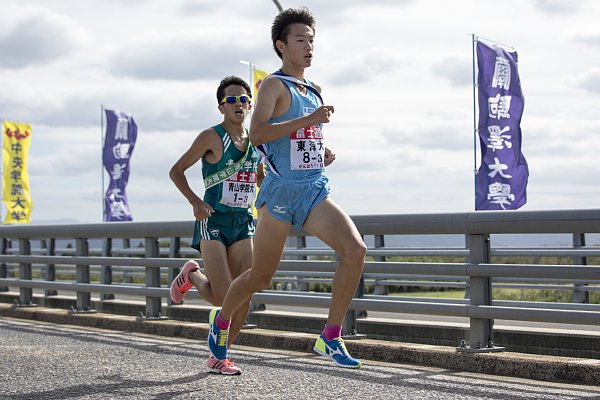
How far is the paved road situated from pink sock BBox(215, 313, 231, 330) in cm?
33

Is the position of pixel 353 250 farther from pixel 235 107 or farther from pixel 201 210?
pixel 235 107

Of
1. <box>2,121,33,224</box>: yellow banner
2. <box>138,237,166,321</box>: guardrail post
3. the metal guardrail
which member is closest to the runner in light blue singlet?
the metal guardrail

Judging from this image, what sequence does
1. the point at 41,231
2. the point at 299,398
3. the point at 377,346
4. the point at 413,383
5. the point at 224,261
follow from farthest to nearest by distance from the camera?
the point at 41,231 < the point at 377,346 < the point at 224,261 < the point at 413,383 < the point at 299,398

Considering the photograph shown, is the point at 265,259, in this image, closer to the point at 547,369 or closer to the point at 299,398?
the point at 299,398

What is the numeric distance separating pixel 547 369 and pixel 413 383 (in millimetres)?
885

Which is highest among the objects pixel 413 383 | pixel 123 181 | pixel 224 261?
pixel 123 181

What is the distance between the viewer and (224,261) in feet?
24.5

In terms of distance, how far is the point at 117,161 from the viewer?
28594 millimetres

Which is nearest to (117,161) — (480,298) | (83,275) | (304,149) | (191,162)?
(83,275)

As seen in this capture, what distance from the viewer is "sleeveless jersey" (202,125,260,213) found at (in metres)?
7.42

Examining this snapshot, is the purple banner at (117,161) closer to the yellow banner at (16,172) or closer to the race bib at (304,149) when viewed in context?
the yellow banner at (16,172)

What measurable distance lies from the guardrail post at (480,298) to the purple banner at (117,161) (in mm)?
21348

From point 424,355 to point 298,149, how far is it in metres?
2.28

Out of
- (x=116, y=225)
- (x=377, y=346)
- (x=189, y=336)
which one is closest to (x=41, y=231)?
(x=116, y=225)
